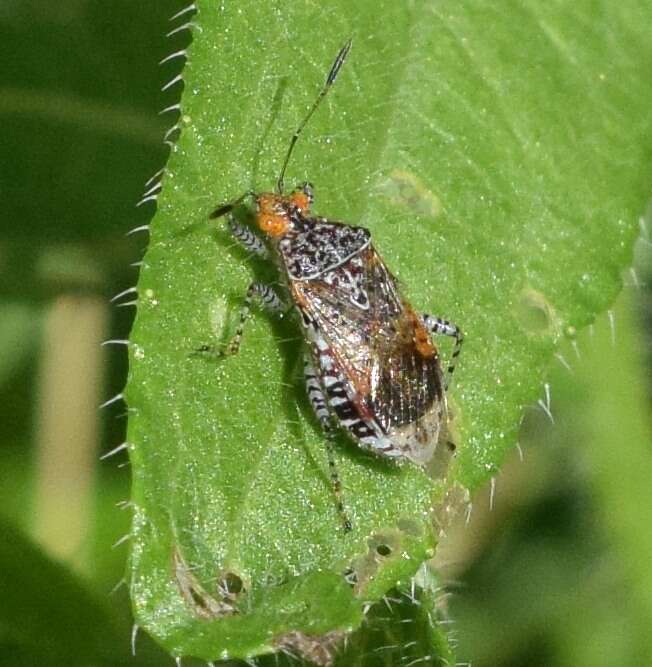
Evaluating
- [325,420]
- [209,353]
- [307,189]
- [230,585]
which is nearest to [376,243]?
[307,189]

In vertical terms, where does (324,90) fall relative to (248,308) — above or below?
above

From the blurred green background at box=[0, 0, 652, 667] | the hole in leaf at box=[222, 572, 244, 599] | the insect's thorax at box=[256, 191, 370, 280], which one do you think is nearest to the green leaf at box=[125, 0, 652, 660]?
the hole in leaf at box=[222, 572, 244, 599]

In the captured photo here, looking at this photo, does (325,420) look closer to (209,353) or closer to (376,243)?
(209,353)

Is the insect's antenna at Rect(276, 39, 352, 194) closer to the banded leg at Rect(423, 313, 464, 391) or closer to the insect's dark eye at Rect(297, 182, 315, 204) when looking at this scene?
the insect's dark eye at Rect(297, 182, 315, 204)

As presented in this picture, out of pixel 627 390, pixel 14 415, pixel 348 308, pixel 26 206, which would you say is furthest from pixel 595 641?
pixel 26 206

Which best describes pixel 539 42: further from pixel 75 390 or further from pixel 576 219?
pixel 75 390

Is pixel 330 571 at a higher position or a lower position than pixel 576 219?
lower
